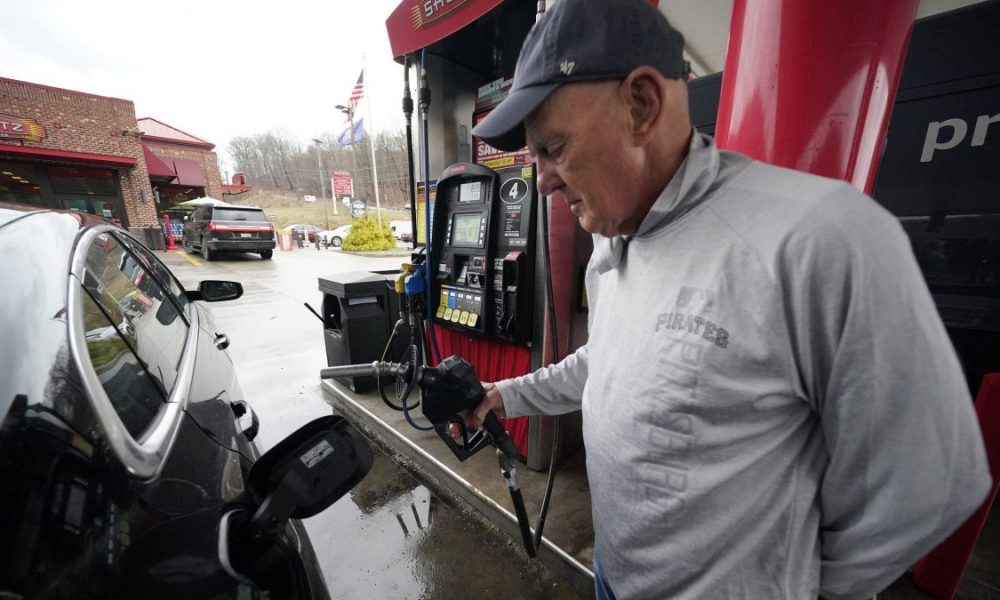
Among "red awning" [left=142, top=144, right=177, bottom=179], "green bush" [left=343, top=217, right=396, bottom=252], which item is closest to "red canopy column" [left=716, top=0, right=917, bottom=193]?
"green bush" [left=343, top=217, right=396, bottom=252]

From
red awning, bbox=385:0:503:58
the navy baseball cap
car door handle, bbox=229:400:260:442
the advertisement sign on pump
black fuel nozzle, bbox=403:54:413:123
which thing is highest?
the advertisement sign on pump

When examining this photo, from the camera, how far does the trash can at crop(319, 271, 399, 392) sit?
11.9 feet

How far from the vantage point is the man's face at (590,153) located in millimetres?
757

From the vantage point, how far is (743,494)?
728 millimetres

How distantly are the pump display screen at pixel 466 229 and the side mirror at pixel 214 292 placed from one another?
1507mm

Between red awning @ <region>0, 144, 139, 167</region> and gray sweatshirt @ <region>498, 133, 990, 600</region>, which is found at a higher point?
red awning @ <region>0, 144, 139, 167</region>

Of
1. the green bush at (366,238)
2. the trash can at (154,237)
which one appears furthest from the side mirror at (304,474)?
the trash can at (154,237)

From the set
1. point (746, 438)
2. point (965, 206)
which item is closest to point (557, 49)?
point (746, 438)

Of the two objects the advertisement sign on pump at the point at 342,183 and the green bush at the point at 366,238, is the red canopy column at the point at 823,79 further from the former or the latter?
the advertisement sign on pump at the point at 342,183

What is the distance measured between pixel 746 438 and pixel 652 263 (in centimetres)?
35

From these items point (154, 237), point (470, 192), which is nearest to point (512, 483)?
point (470, 192)

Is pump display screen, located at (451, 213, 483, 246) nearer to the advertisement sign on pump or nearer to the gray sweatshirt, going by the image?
the gray sweatshirt

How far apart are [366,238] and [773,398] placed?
752 inches

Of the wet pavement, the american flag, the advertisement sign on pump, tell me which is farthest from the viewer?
the advertisement sign on pump
